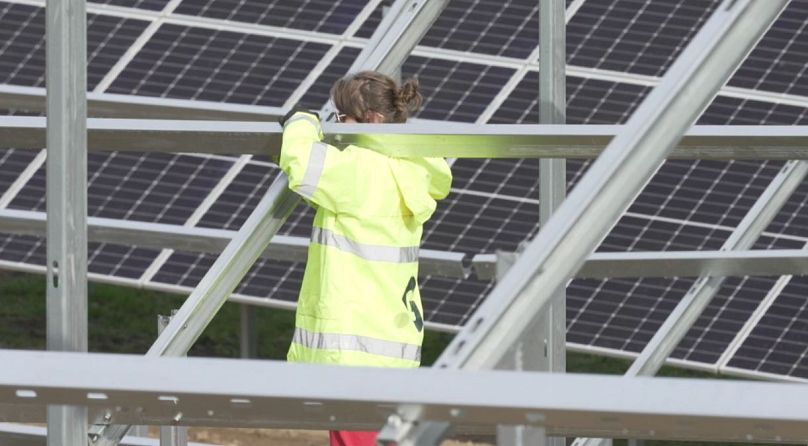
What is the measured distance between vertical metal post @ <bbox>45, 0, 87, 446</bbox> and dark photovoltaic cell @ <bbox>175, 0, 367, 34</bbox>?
584 cm

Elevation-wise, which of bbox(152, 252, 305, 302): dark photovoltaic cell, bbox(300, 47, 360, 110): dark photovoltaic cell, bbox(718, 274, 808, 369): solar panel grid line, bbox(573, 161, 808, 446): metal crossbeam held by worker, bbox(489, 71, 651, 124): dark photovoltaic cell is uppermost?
bbox(300, 47, 360, 110): dark photovoltaic cell

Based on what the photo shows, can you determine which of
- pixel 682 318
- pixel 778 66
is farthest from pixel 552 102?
pixel 778 66

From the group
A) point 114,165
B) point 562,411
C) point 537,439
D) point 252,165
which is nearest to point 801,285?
point 252,165

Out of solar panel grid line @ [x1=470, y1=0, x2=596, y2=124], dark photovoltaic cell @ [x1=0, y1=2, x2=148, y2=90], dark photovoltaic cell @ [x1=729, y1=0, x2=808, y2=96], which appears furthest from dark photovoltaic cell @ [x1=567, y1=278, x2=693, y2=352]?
dark photovoltaic cell @ [x1=0, y1=2, x2=148, y2=90]

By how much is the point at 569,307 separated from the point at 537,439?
17.6 ft

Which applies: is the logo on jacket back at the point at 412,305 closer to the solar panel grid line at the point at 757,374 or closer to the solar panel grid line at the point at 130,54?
the solar panel grid line at the point at 757,374

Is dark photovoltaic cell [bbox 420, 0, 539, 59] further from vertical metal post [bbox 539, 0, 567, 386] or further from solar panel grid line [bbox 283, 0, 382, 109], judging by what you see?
vertical metal post [bbox 539, 0, 567, 386]

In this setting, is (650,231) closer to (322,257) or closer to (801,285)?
(801,285)

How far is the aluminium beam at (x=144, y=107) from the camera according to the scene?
733cm

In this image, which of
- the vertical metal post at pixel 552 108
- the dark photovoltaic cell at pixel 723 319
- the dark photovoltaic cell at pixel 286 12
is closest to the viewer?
the vertical metal post at pixel 552 108

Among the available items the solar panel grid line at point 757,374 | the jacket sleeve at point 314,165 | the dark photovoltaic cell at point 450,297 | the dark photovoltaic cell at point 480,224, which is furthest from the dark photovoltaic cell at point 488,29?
the jacket sleeve at point 314,165

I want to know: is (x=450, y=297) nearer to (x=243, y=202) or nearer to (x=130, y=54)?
(x=243, y=202)

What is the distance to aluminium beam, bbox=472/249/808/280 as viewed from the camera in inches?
305

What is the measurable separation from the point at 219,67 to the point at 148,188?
2.50 feet
